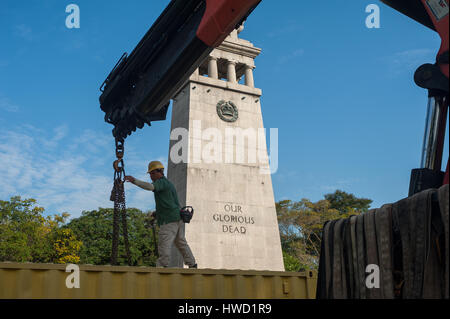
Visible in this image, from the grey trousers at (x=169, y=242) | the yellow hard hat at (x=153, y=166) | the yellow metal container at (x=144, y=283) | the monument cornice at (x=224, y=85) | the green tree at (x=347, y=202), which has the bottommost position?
the yellow metal container at (x=144, y=283)

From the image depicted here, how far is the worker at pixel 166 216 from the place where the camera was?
8.48 meters

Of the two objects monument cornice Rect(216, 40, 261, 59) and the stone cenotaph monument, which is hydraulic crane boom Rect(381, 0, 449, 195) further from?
monument cornice Rect(216, 40, 261, 59)

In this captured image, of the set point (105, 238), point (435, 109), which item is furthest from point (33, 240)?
point (435, 109)

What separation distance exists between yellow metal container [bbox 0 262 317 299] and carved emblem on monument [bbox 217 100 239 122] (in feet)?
58.7

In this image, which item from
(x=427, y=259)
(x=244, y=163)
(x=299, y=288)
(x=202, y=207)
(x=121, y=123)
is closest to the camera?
(x=427, y=259)

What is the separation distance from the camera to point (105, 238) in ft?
128

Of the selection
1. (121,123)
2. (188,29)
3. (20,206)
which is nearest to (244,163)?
(121,123)

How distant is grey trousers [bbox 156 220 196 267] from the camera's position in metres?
8.43

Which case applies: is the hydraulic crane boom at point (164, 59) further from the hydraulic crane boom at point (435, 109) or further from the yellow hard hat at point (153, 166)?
the hydraulic crane boom at point (435, 109)

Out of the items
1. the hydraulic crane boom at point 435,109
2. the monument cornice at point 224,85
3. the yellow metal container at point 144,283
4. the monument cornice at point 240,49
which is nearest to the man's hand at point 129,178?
the yellow metal container at point 144,283

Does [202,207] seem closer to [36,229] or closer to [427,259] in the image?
[427,259]
